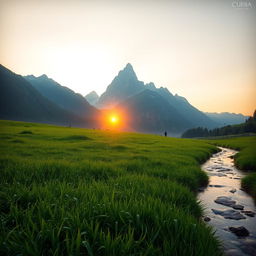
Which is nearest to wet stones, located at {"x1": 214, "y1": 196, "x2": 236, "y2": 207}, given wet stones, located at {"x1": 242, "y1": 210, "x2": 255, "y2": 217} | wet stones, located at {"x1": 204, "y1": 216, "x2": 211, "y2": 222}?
wet stones, located at {"x1": 242, "y1": 210, "x2": 255, "y2": 217}

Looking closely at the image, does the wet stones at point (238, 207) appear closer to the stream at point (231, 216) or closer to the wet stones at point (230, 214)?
the stream at point (231, 216)

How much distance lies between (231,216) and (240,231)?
1066 millimetres

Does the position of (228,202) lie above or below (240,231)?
below

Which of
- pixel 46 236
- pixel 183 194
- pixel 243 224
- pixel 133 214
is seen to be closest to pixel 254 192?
pixel 243 224

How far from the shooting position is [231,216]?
5.85 metres

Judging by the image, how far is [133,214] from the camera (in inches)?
133

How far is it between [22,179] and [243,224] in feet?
24.8

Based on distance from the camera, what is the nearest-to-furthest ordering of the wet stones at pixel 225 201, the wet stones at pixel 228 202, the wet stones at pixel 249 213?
the wet stones at pixel 249 213
the wet stones at pixel 228 202
the wet stones at pixel 225 201

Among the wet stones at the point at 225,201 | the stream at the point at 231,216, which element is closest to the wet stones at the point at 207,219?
the stream at the point at 231,216

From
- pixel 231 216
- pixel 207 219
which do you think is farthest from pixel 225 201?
pixel 207 219

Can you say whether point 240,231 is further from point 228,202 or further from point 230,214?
point 228,202

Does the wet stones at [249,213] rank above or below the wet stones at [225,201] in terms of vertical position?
above

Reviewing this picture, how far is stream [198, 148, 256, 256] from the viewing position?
4.32 meters

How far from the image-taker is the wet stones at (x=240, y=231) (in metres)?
4.80
